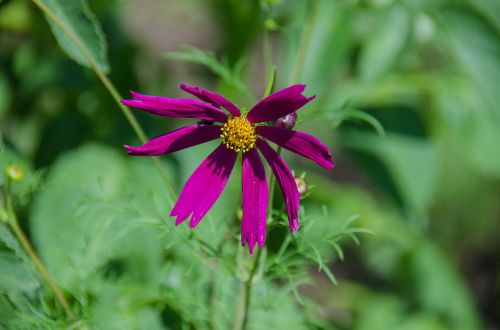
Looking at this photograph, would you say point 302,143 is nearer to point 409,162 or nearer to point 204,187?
point 204,187

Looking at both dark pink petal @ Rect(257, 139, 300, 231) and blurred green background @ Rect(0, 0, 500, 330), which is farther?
blurred green background @ Rect(0, 0, 500, 330)

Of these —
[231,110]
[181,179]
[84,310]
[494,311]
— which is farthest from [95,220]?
[494,311]

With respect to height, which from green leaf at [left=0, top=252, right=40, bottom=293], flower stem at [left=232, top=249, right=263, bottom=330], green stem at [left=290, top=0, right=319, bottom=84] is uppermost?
green stem at [left=290, top=0, right=319, bottom=84]

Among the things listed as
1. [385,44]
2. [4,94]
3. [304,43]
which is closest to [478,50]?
[385,44]

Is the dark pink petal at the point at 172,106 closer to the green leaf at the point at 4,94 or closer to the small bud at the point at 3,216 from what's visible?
the small bud at the point at 3,216

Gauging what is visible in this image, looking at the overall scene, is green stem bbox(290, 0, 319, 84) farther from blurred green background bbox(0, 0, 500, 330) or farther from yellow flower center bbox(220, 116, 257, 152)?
yellow flower center bbox(220, 116, 257, 152)

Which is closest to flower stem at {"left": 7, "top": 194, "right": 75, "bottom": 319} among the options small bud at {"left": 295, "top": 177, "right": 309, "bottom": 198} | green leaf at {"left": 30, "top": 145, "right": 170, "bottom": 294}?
green leaf at {"left": 30, "top": 145, "right": 170, "bottom": 294}
